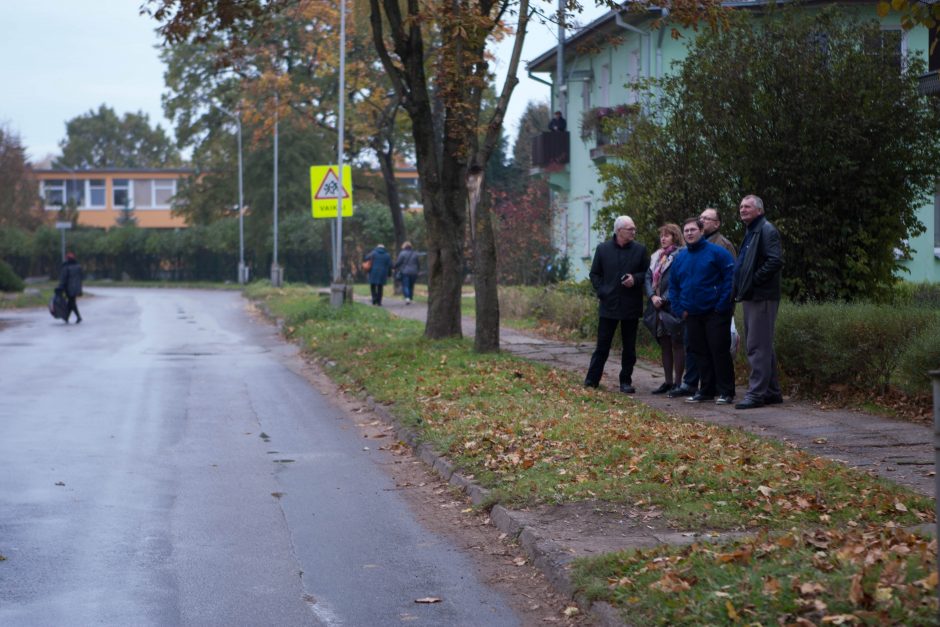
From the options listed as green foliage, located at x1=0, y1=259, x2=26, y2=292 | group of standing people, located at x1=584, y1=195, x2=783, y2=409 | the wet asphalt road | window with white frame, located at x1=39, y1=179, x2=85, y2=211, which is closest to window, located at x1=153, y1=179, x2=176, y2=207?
window with white frame, located at x1=39, y1=179, x2=85, y2=211

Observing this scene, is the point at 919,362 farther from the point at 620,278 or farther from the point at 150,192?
the point at 150,192

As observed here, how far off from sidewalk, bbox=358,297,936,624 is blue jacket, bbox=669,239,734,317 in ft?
3.21

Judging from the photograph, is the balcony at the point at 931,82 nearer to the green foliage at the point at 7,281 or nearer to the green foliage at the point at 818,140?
the green foliage at the point at 818,140

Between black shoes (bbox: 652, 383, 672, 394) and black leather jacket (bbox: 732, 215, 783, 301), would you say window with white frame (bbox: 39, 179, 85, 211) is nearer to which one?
black shoes (bbox: 652, 383, 672, 394)

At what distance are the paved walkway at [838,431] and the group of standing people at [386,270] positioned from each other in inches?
762

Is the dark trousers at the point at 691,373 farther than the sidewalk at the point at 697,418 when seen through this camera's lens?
Yes

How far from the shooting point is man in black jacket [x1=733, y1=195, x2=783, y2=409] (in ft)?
39.3

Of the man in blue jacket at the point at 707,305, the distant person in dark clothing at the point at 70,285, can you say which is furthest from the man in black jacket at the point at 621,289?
the distant person in dark clothing at the point at 70,285

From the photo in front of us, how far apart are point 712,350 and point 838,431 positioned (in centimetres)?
225

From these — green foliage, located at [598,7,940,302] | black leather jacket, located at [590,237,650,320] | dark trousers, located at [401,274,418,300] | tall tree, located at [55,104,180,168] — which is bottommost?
dark trousers, located at [401,274,418,300]

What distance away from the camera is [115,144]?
133m

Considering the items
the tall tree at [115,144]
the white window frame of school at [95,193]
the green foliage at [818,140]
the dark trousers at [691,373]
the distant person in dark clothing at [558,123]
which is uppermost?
the tall tree at [115,144]

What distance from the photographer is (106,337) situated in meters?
27.0

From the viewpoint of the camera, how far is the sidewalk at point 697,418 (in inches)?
277
